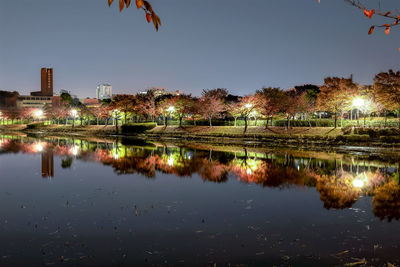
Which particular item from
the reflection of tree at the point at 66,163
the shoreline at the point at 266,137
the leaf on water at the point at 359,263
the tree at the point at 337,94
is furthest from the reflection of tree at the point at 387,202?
the tree at the point at 337,94

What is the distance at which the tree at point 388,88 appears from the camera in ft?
153

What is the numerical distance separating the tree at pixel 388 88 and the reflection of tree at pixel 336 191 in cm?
3146

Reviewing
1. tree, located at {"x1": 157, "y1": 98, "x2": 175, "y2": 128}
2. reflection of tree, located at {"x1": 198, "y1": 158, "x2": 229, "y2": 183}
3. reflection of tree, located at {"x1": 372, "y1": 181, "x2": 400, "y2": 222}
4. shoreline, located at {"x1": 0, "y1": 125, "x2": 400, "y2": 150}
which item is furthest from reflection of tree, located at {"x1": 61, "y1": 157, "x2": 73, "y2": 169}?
tree, located at {"x1": 157, "y1": 98, "x2": 175, "y2": 128}

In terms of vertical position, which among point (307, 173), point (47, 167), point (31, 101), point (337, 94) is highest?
point (31, 101)

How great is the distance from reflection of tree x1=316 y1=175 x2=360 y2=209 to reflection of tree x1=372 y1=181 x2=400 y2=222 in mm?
875

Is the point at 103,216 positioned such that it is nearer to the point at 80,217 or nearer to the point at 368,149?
the point at 80,217

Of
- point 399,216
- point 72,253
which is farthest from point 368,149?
point 72,253

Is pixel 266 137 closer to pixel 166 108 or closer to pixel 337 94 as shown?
pixel 337 94

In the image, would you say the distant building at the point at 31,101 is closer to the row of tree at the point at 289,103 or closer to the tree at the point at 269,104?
the row of tree at the point at 289,103

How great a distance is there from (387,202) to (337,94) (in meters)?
40.3

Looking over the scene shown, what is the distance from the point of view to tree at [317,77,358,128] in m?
51.5

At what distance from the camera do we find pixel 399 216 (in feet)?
40.4

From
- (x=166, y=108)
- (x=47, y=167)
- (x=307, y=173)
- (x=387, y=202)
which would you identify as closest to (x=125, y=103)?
(x=166, y=108)

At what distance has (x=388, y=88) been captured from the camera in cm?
4734
